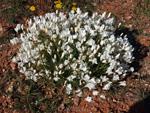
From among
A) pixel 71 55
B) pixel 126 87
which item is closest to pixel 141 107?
pixel 126 87

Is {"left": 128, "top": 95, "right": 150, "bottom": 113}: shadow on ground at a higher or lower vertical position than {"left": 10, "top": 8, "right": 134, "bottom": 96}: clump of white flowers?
lower

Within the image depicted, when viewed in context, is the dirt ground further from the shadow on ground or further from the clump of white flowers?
the clump of white flowers

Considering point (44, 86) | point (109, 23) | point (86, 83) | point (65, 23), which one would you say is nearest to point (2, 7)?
point (65, 23)

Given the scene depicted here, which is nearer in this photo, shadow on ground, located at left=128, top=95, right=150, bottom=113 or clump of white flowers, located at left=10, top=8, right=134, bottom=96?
clump of white flowers, located at left=10, top=8, right=134, bottom=96

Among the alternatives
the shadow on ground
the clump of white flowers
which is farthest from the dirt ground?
the clump of white flowers

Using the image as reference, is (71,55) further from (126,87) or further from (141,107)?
(141,107)

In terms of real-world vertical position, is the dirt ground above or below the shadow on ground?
above
